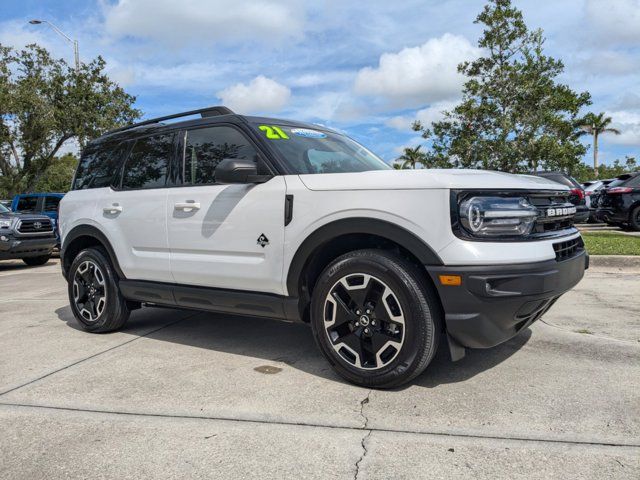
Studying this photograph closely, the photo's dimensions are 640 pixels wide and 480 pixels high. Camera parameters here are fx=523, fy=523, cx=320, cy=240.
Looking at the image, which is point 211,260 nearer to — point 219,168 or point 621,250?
point 219,168

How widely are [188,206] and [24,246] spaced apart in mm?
9635

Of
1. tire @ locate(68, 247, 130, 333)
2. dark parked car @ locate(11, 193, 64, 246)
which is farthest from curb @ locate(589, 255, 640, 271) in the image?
dark parked car @ locate(11, 193, 64, 246)

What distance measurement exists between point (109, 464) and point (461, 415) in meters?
1.79

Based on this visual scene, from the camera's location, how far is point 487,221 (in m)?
2.91

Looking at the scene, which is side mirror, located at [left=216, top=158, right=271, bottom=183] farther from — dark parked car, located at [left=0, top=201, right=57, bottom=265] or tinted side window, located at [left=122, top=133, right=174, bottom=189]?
dark parked car, located at [left=0, top=201, right=57, bottom=265]

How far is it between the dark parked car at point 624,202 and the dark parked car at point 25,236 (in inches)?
543

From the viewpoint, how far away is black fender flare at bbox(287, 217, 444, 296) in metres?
2.97

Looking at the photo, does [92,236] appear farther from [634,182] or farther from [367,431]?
[634,182]

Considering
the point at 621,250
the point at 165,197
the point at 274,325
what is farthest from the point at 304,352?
the point at 621,250

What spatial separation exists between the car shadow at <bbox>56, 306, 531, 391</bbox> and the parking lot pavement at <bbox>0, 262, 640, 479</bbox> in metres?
0.02

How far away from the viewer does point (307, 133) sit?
423 centimetres

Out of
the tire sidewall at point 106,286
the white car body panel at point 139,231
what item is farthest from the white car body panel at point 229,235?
the tire sidewall at point 106,286

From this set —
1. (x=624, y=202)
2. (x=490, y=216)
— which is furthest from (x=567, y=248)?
(x=624, y=202)

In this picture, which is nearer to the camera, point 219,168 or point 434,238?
point 434,238
